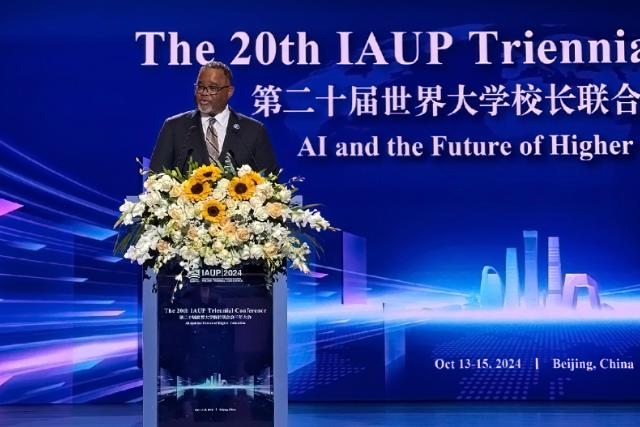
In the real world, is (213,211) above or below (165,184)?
below

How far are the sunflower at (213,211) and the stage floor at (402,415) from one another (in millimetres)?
2180

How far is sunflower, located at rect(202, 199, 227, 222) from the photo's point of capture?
385 cm

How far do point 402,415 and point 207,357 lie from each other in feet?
7.61

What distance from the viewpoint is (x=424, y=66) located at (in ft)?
21.4

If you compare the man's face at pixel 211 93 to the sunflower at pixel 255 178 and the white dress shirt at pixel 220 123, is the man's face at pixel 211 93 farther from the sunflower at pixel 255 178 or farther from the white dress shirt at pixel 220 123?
the sunflower at pixel 255 178

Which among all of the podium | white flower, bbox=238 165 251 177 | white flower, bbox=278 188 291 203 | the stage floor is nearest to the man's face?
white flower, bbox=238 165 251 177

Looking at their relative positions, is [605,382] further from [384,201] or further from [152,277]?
[152,277]

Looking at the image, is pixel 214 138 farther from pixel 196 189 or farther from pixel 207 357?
pixel 207 357

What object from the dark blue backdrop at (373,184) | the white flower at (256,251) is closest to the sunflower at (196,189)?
the white flower at (256,251)

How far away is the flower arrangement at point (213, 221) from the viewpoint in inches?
151

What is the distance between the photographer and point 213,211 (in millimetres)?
3861

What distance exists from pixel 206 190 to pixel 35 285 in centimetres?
294

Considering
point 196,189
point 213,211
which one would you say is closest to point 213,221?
point 213,211

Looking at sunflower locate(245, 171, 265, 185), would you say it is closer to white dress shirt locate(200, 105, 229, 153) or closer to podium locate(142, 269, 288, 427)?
podium locate(142, 269, 288, 427)
